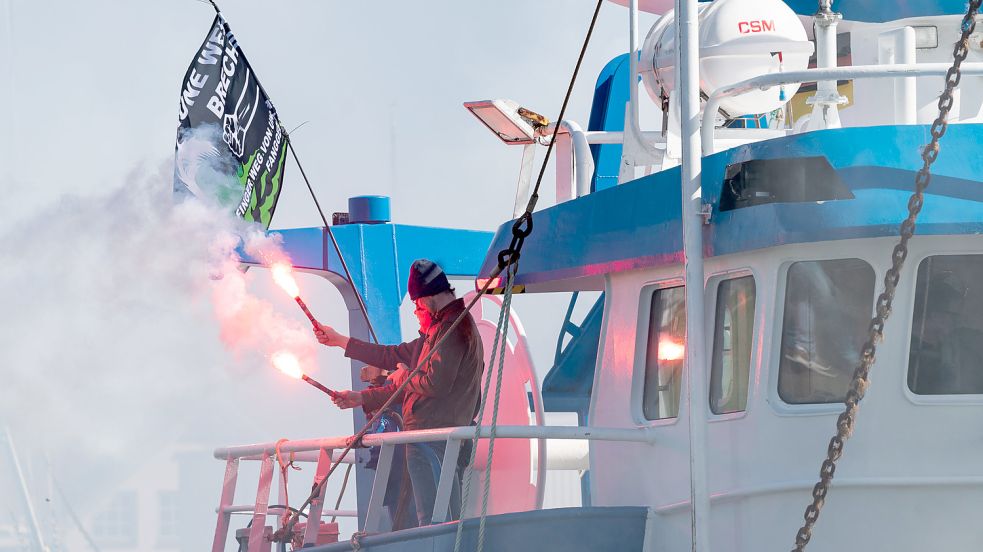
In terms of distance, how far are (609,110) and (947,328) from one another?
248 inches

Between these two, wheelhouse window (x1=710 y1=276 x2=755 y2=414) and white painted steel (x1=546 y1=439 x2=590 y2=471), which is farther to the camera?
white painted steel (x1=546 y1=439 x2=590 y2=471)

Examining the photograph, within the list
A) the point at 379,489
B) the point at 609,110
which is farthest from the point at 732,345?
the point at 609,110

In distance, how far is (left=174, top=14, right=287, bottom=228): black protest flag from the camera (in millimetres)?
9719

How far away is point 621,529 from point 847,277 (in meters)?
1.70

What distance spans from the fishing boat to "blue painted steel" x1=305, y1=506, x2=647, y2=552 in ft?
0.04

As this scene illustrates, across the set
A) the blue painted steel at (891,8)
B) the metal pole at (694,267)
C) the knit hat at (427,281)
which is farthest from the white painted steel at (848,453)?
the blue painted steel at (891,8)

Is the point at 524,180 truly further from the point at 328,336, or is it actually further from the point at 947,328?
the point at 947,328

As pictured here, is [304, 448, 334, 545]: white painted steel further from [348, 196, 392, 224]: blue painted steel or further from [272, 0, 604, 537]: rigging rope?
[348, 196, 392, 224]: blue painted steel

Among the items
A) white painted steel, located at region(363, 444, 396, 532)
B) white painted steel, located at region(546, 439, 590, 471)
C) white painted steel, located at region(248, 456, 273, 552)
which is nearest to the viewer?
white painted steel, located at region(363, 444, 396, 532)

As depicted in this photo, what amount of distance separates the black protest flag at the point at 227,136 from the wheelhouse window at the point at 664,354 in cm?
405

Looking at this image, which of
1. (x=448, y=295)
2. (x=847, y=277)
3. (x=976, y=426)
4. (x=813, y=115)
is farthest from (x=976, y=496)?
(x=448, y=295)

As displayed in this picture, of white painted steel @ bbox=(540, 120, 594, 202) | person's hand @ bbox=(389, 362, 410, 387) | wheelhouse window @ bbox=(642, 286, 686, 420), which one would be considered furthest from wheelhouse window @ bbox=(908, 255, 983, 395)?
person's hand @ bbox=(389, 362, 410, 387)

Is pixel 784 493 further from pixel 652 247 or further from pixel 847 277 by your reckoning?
pixel 652 247

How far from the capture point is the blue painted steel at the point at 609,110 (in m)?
11.8
